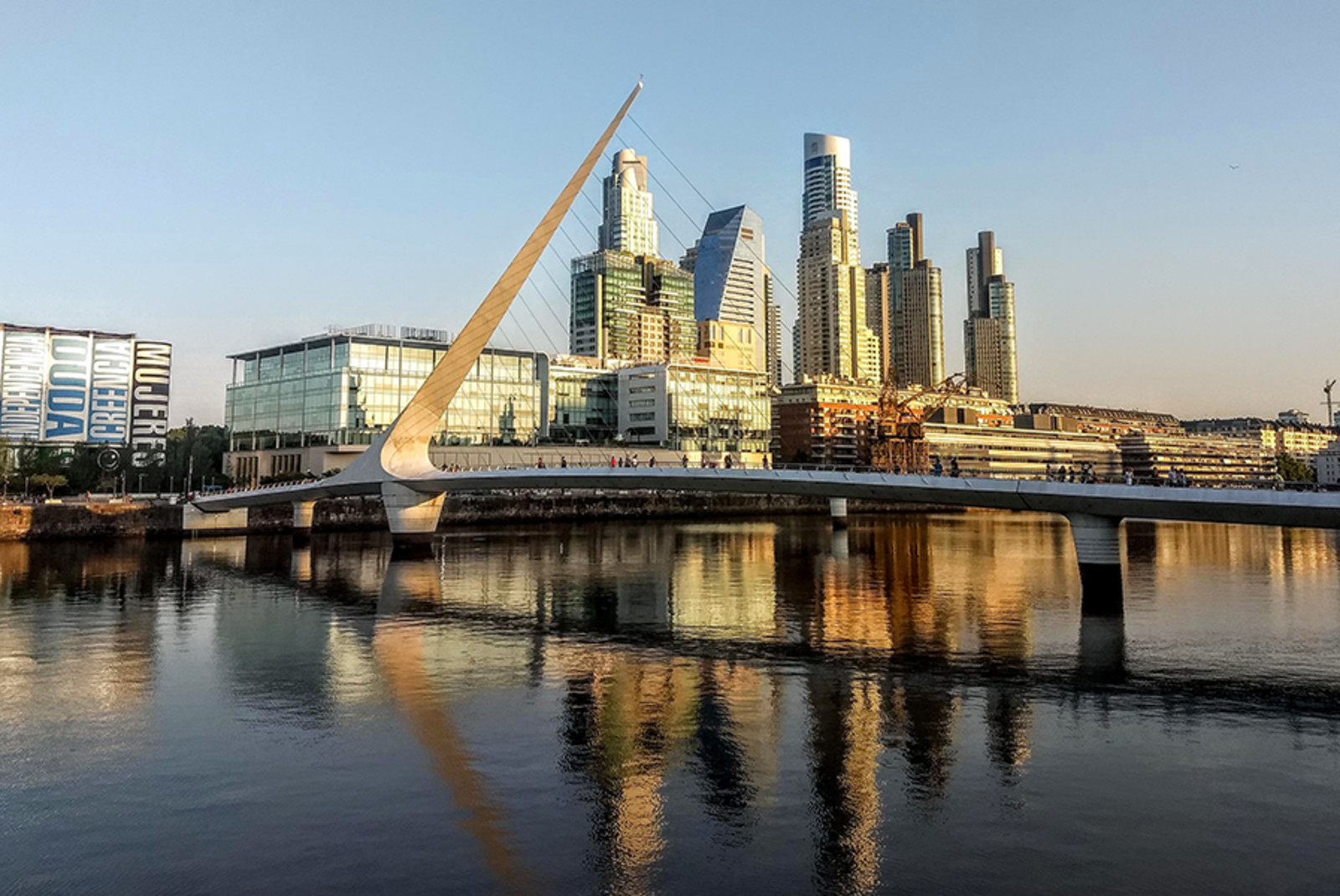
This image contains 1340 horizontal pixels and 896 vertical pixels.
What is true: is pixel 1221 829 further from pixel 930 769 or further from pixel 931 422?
pixel 931 422

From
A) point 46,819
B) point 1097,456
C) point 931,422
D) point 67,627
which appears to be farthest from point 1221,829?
point 1097,456

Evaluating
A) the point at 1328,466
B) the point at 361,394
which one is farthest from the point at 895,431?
the point at 1328,466

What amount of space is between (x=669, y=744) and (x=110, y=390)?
10547 centimetres

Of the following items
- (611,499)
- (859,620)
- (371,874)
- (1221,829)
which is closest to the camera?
(371,874)

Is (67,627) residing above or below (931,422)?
below

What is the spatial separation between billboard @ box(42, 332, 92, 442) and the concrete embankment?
4864 cm

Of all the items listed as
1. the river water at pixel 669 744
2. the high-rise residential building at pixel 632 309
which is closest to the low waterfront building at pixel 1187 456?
the high-rise residential building at pixel 632 309

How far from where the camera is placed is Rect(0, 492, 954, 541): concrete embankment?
170 ft

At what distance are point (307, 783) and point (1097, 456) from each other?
17798 cm

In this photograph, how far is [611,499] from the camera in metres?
78.3

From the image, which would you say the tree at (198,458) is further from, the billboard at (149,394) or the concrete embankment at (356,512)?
the concrete embankment at (356,512)

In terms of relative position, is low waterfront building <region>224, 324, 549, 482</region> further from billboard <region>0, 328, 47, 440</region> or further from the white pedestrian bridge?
the white pedestrian bridge

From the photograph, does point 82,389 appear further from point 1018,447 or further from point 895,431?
point 1018,447

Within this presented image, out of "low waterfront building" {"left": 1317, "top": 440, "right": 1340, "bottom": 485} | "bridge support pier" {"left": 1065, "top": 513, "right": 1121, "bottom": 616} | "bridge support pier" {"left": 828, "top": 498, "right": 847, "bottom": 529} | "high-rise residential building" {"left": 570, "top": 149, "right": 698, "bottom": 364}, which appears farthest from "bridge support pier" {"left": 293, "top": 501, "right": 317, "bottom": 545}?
"low waterfront building" {"left": 1317, "top": 440, "right": 1340, "bottom": 485}
